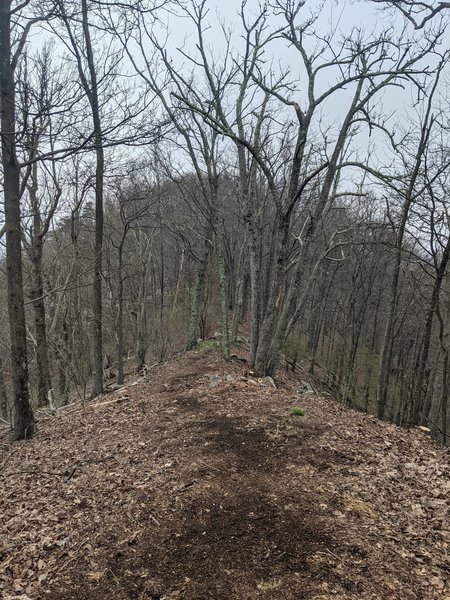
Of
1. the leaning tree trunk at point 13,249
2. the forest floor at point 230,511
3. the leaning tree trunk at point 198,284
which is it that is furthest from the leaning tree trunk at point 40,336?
the leaning tree trunk at point 198,284

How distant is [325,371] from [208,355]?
1294cm

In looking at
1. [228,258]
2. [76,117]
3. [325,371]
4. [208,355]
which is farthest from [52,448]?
[325,371]

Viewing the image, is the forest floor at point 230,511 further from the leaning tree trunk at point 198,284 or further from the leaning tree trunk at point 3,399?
the leaning tree trunk at point 3,399

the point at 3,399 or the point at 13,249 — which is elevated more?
the point at 13,249

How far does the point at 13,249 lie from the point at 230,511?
4.90 m

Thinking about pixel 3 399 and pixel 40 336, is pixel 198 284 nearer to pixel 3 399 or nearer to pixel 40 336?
pixel 40 336

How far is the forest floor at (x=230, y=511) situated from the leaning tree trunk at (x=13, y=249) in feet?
2.11

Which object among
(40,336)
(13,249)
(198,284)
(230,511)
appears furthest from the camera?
(198,284)

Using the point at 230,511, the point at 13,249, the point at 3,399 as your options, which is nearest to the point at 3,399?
the point at 3,399

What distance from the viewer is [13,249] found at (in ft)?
20.6

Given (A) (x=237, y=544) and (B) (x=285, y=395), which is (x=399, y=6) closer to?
(B) (x=285, y=395)

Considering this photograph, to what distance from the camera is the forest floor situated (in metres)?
2.96

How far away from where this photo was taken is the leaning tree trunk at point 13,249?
19.0ft

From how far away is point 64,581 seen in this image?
10.2 ft
